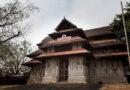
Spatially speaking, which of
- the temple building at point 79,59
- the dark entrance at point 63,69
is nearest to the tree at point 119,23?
the temple building at point 79,59

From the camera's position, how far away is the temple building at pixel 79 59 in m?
18.1

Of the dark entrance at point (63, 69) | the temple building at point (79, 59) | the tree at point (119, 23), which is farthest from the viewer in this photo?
the tree at point (119, 23)

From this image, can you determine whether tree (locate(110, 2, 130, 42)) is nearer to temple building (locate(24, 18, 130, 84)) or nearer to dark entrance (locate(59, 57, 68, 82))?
temple building (locate(24, 18, 130, 84))

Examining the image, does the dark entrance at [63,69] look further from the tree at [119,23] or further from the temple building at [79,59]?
the tree at [119,23]

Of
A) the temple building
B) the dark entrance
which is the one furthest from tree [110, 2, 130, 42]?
the dark entrance

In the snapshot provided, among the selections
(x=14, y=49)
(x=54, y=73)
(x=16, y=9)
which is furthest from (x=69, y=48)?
(x=16, y=9)

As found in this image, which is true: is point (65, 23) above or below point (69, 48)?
above

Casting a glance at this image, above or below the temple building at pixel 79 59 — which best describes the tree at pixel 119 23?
above

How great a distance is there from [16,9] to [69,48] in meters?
9.65

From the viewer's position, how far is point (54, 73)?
746 inches

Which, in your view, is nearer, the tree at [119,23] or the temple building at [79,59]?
the temple building at [79,59]

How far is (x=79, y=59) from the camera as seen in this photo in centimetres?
1822

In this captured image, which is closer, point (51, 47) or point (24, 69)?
point (51, 47)

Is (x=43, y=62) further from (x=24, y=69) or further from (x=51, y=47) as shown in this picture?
(x=24, y=69)
